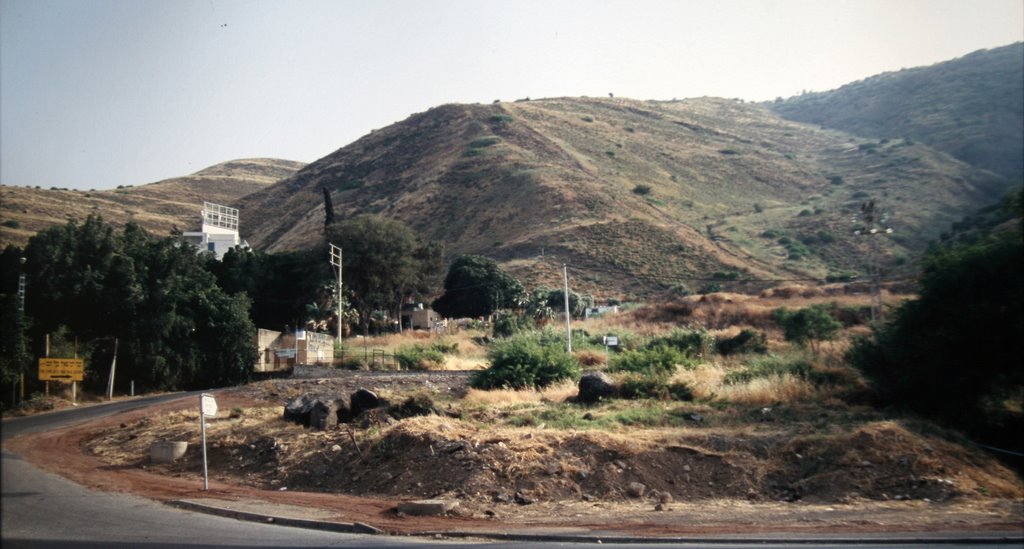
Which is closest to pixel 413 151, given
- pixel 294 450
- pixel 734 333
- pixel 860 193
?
pixel 860 193

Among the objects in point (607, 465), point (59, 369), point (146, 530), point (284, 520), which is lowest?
point (284, 520)

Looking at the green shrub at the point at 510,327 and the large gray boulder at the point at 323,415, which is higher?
the green shrub at the point at 510,327

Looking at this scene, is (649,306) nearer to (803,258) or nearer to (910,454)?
(803,258)

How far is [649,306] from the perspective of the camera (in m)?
61.5

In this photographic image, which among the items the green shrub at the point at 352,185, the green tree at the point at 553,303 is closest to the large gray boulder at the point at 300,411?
the green tree at the point at 553,303

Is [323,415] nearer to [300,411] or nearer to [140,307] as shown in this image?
[300,411]

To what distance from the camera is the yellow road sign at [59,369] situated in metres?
Result: 14.1

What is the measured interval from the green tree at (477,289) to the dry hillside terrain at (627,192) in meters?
4.88

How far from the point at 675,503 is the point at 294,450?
1002 centimetres

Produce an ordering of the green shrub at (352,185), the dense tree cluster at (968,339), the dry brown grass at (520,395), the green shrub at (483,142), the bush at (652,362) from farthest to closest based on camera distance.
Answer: the green shrub at (352,185)
the green shrub at (483,142)
the bush at (652,362)
the dry brown grass at (520,395)
the dense tree cluster at (968,339)

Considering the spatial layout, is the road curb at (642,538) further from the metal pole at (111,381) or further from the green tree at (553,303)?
the green tree at (553,303)

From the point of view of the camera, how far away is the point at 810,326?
45.2 meters

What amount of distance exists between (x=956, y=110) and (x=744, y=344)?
328ft

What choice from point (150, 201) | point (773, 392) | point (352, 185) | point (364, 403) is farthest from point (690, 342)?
point (150, 201)
